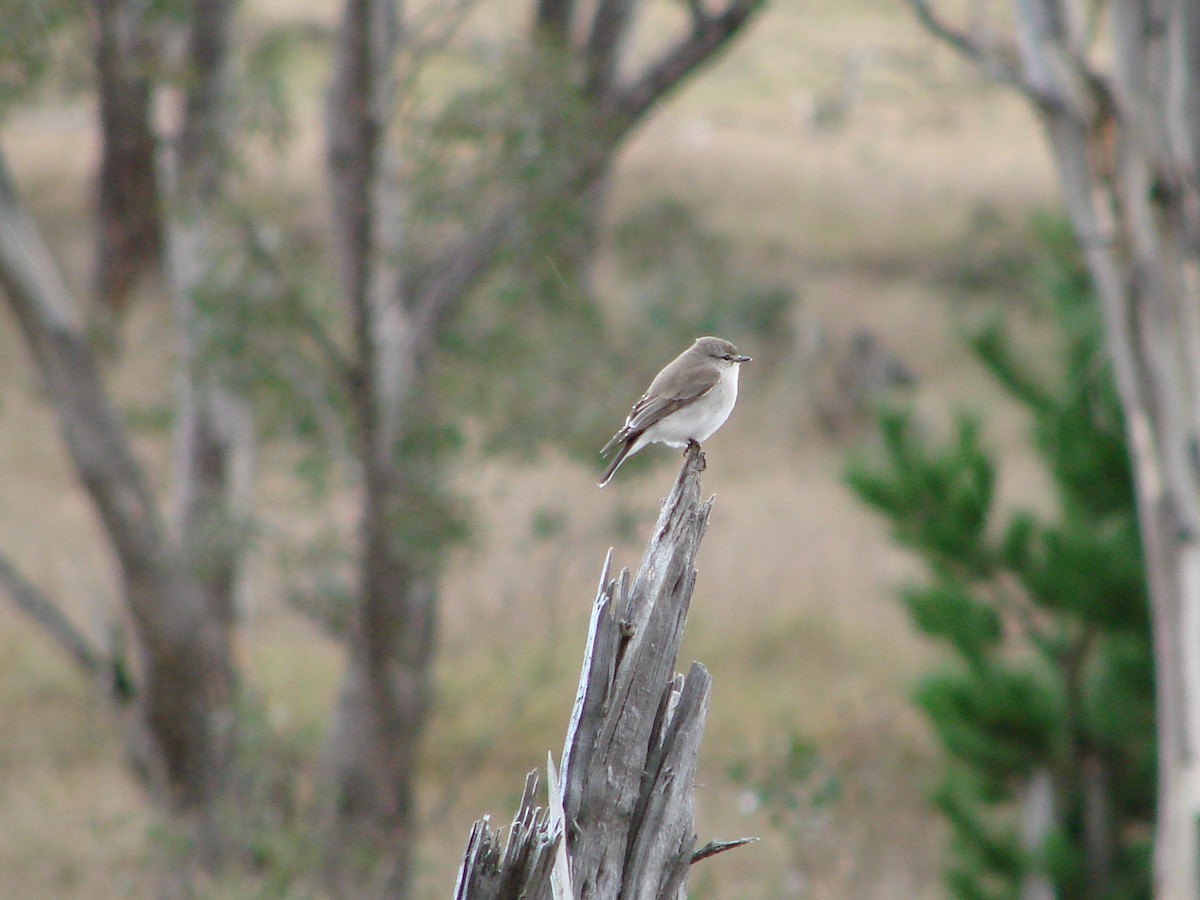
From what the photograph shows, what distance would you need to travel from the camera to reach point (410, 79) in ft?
29.7

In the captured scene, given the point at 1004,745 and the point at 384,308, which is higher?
the point at 384,308

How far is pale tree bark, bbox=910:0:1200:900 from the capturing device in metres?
7.95

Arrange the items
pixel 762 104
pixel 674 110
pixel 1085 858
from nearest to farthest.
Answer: pixel 1085 858 < pixel 674 110 < pixel 762 104

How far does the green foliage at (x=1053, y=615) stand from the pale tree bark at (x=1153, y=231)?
2.07 m

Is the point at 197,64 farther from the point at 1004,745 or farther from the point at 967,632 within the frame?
the point at 1004,745

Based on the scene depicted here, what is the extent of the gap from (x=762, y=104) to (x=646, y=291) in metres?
24.2

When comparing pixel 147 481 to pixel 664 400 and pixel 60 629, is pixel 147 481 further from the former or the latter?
pixel 664 400

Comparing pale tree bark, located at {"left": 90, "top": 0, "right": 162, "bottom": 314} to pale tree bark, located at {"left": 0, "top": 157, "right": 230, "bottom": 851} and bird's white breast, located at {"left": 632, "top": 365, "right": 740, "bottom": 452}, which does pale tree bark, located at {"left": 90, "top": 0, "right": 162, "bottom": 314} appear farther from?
bird's white breast, located at {"left": 632, "top": 365, "right": 740, "bottom": 452}

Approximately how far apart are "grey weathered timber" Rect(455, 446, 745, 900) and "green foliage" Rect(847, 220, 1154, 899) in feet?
25.9

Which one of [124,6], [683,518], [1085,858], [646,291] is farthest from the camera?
[646,291]

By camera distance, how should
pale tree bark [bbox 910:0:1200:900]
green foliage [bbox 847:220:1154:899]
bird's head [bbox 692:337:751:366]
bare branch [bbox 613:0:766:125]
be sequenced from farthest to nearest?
green foliage [bbox 847:220:1154:899], bare branch [bbox 613:0:766:125], pale tree bark [bbox 910:0:1200:900], bird's head [bbox 692:337:751:366]

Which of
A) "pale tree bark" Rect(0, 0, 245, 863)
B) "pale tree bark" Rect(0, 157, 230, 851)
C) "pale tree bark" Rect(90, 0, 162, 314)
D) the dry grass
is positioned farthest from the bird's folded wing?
"pale tree bark" Rect(90, 0, 162, 314)

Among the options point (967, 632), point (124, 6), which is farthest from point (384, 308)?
point (967, 632)

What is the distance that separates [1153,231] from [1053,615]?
13.0 feet
